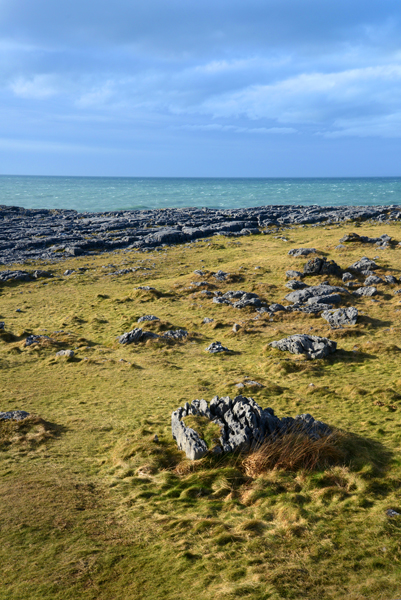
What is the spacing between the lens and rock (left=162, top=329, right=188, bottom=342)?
26.8 metres

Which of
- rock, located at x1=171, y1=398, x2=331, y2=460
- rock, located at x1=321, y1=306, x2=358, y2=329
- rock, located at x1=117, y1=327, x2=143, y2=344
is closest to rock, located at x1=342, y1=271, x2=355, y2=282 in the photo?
rock, located at x1=321, y1=306, x2=358, y2=329

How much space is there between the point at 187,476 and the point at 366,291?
25676 millimetres

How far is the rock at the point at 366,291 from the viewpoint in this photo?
3253 cm

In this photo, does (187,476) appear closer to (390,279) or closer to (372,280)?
(372,280)

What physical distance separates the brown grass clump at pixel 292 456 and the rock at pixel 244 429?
0.40 m

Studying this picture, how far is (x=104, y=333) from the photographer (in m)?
29.0

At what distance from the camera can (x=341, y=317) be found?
27.5 meters

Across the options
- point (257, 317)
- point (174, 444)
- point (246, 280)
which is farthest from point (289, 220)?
point (174, 444)

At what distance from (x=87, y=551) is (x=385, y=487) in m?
7.94

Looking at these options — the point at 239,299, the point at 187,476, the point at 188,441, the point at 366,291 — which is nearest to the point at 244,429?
the point at 188,441

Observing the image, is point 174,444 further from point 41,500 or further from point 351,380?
point 351,380

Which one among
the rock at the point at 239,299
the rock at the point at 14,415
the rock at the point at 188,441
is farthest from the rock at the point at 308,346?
the rock at the point at 14,415

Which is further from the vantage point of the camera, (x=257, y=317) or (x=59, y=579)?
(x=257, y=317)

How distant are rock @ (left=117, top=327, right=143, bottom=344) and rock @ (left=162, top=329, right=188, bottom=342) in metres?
1.62
